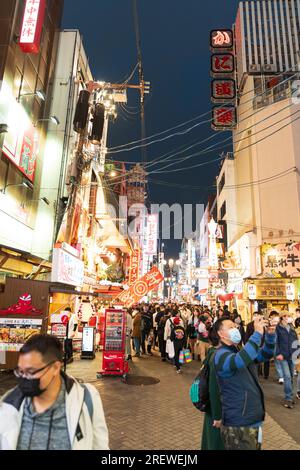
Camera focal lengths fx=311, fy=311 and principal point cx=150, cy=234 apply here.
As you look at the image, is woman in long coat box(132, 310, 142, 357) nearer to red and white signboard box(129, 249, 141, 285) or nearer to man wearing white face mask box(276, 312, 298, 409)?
man wearing white face mask box(276, 312, 298, 409)

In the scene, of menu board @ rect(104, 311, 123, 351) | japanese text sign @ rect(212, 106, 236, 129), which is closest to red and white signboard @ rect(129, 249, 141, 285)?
japanese text sign @ rect(212, 106, 236, 129)

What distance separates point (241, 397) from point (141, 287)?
11.9 meters

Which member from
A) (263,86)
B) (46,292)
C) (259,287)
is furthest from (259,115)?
(46,292)

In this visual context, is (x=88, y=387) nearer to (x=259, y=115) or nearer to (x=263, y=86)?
(x=259, y=115)

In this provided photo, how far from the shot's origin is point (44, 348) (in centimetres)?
229

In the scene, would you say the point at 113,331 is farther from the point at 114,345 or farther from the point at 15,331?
the point at 15,331

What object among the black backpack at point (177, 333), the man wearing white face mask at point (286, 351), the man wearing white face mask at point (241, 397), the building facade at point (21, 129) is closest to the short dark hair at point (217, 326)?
the man wearing white face mask at point (241, 397)

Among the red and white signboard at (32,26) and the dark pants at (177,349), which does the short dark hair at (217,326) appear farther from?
the red and white signboard at (32,26)

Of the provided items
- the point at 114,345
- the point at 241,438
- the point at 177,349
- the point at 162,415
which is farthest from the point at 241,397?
the point at 177,349

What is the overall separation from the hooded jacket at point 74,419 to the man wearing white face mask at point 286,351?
260 inches

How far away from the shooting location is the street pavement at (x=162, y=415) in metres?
5.38

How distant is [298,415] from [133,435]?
3917 mm

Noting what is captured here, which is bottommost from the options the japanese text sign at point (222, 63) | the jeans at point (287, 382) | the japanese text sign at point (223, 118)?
the jeans at point (287, 382)

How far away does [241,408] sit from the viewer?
315 centimetres
